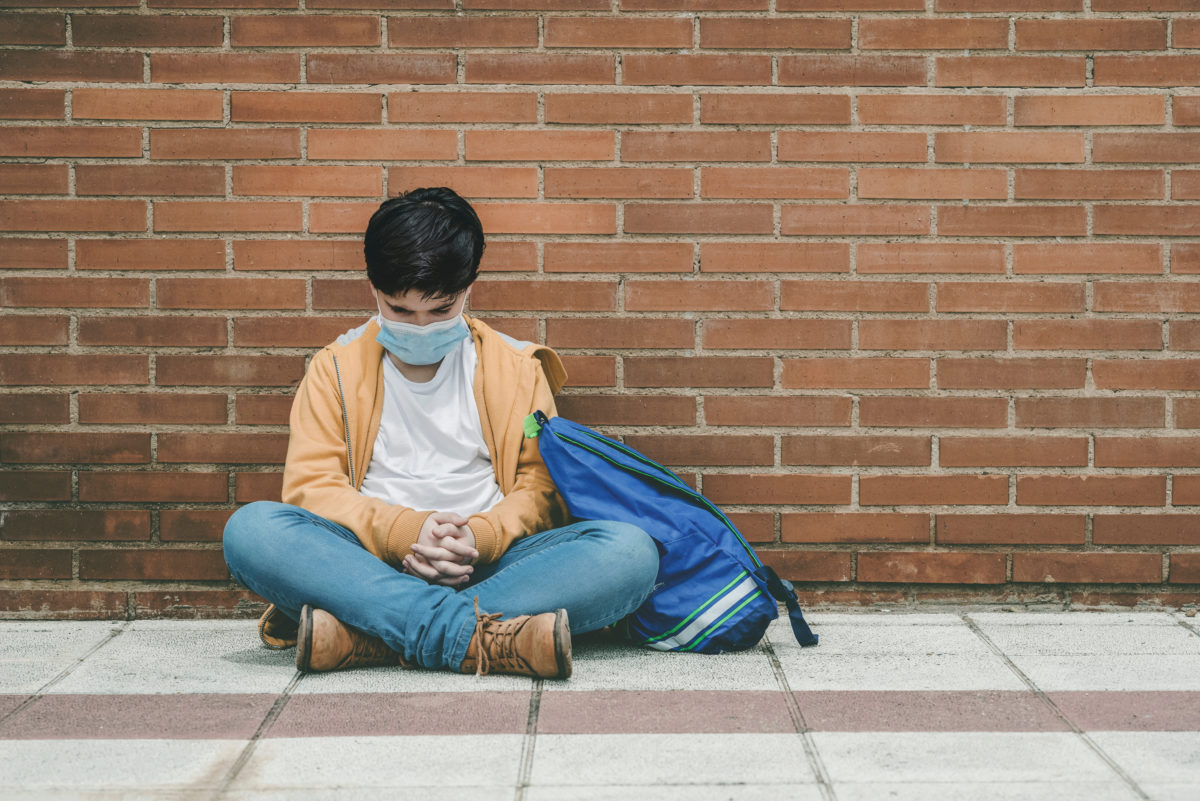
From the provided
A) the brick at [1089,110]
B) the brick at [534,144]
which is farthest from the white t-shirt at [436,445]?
the brick at [1089,110]

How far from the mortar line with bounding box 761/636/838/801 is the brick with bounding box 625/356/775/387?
760 mm

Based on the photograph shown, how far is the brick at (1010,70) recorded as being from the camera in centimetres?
312

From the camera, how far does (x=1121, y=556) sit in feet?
10.5

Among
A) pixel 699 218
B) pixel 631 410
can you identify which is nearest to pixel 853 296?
pixel 699 218

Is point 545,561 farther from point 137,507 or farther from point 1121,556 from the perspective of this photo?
point 1121,556

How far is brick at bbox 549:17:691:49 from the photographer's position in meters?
3.13

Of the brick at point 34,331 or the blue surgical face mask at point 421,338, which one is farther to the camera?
the brick at point 34,331

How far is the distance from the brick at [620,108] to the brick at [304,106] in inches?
18.5

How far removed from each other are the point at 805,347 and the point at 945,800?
5.12 ft

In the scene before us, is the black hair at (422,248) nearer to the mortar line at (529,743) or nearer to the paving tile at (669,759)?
the mortar line at (529,743)

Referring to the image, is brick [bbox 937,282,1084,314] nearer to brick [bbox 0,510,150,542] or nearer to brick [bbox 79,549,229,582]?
brick [bbox 79,549,229,582]

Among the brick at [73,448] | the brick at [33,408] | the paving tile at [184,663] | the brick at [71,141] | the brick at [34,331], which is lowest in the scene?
the paving tile at [184,663]

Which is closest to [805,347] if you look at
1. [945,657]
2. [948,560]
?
[948,560]

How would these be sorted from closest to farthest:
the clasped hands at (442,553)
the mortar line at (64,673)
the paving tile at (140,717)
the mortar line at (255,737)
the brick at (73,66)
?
the mortar line at (255,737) → the paving tile at (140,717) → the mortar line at (64,673) → the clasped hands at (442,553) → the brick at (73,66)
